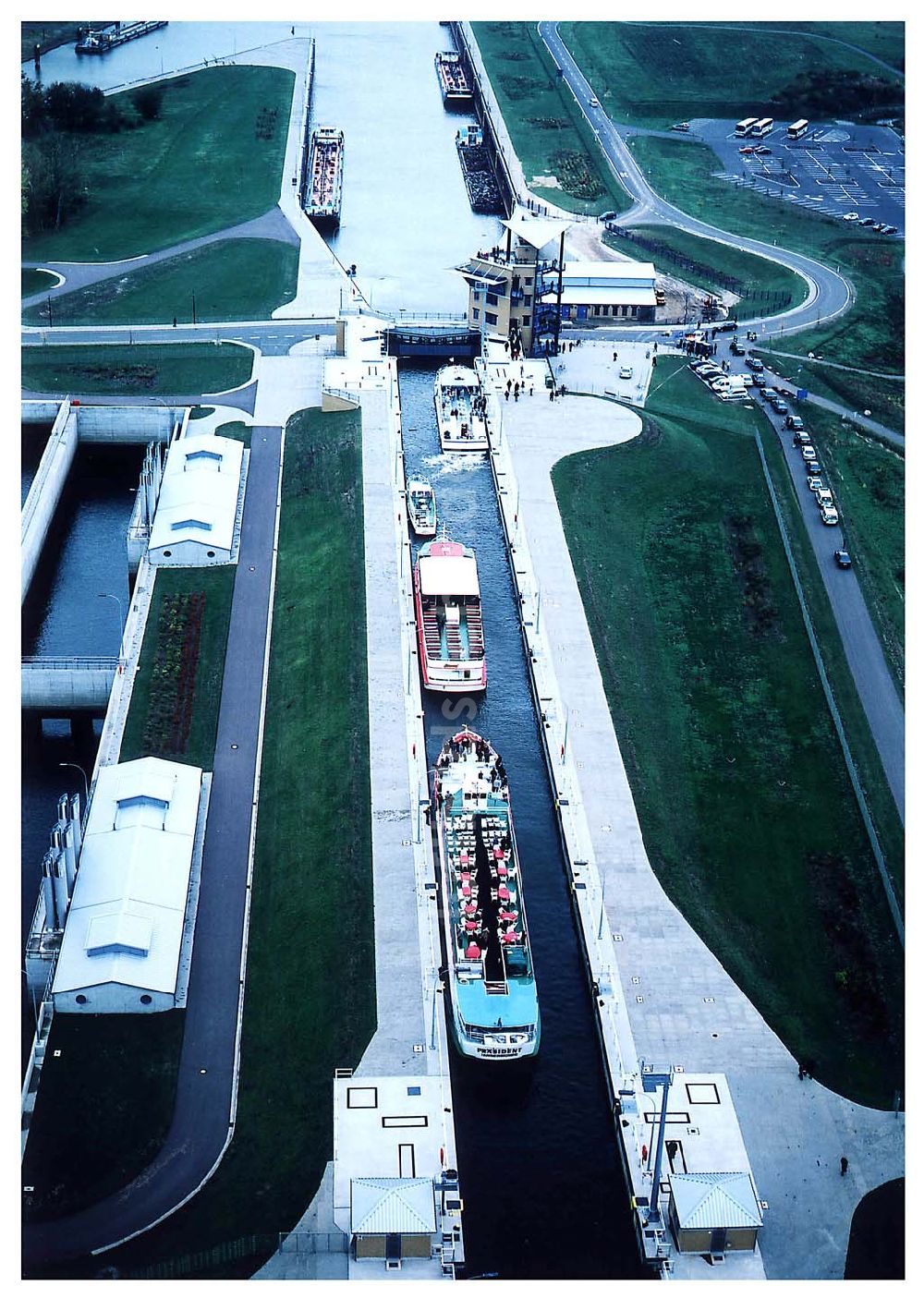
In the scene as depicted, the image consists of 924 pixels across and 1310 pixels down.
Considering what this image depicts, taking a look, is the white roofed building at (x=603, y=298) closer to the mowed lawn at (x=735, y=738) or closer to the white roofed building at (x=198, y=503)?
the mowed lawn at (x=735, y=738)

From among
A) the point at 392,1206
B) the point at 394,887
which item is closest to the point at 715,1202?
the point at 392,1206

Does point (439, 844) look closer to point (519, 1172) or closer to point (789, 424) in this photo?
point (519, 1172)

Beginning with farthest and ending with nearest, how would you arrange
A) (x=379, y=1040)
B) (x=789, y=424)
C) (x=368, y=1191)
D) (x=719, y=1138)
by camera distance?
(x=789, y=424) → (x=379, y=1040) → (x=719, y=1138) → (x=368, y=1191)

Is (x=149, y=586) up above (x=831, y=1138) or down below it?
above

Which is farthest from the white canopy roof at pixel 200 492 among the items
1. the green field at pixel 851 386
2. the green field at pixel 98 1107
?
the green field at pixel 851 386

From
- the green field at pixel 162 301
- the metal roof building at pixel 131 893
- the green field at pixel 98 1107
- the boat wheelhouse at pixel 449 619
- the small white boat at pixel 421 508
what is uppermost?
the green field at pixel 162 301

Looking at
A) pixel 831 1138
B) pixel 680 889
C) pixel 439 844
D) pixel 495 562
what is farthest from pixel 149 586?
pixel 831 1138
